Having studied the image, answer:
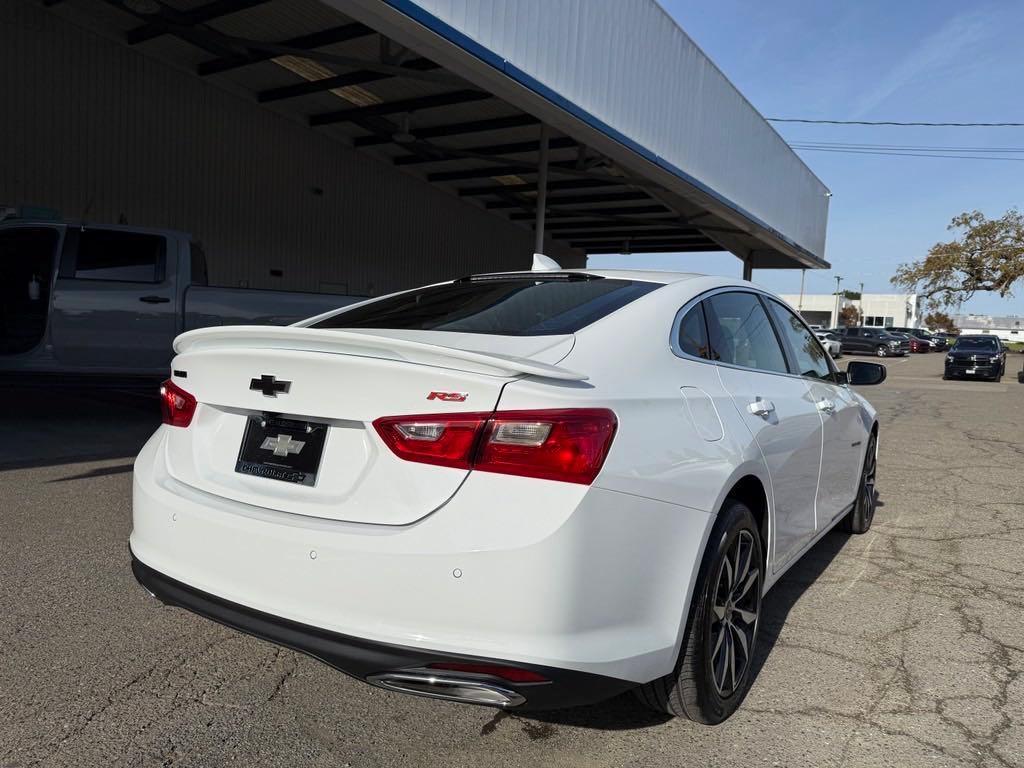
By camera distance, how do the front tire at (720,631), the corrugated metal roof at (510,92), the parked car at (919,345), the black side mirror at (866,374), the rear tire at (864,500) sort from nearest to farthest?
1. the front tire at (720,631)
2. the black side mirror at (866,374)
3. the rear tire at (864,500)
4. the corrugated metal roof at (510,92)
5. the parked car at (919,345)

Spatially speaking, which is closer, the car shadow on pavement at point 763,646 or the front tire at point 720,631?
the front tire at point 720,631

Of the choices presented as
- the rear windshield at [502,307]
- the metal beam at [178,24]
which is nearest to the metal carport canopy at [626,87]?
the rear windshield at [502,307]

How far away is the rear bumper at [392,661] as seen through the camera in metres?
2.03

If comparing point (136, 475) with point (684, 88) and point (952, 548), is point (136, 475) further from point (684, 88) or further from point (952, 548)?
point (684, 88)

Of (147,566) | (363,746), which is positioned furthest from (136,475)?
(363,746)

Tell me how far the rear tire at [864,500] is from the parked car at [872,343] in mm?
42062

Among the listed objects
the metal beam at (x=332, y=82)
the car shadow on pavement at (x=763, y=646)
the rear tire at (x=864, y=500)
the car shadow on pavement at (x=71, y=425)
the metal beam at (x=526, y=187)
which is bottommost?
the car shadow on pavement at (x=71, y=425)

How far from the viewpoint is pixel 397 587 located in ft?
6.78

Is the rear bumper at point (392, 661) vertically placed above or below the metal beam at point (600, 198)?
below

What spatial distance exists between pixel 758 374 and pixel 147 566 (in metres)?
2.44

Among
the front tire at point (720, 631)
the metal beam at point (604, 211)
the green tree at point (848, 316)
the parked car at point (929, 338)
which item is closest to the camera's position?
the front tire at point (720, 631)

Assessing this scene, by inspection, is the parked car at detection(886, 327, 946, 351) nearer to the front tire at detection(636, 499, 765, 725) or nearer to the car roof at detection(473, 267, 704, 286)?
the car roof at detection(473, 267, 704, 286)

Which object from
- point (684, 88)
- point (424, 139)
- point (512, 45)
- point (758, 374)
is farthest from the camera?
point (424, 139)

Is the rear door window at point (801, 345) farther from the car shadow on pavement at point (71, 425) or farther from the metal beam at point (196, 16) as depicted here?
the metal beam at point (196, 16)
